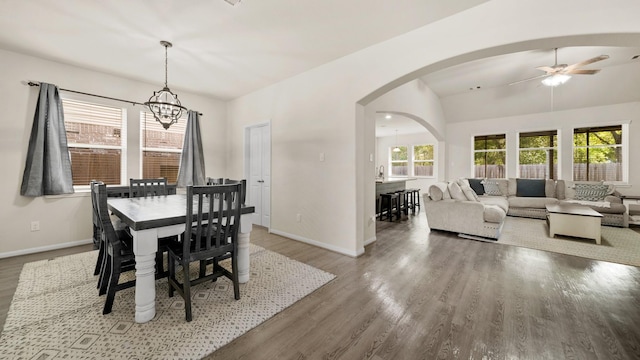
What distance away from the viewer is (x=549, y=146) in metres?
6.46

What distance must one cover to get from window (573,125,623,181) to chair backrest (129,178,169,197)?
9117 millimetres

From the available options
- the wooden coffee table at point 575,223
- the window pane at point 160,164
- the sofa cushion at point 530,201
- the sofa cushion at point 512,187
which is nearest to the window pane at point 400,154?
the sofa cushion at point 512,187

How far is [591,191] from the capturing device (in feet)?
17.7

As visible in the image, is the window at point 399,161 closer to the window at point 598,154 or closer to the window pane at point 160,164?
the window at point 598,154

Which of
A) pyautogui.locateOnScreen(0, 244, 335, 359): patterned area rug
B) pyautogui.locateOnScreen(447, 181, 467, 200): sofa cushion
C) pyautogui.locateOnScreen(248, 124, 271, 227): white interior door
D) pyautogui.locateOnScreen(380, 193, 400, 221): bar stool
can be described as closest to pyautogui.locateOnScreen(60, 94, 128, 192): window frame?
pyautogui.locateOnScreen(0, 244, 335, 359): patterned area rug

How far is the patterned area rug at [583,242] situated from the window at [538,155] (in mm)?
2161

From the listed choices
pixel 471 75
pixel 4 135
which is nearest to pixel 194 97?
pixel 4 135

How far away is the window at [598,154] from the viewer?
564 cm

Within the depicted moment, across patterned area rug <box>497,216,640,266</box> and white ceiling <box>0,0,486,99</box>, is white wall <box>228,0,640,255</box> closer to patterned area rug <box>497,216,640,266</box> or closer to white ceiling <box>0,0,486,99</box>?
white ceiling <box>0,0,486,99</box>

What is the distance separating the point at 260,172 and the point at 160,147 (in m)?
1.92

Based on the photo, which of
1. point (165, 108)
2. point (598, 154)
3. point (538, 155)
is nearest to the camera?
point (165, 108)

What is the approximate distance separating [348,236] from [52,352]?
2.78 metres

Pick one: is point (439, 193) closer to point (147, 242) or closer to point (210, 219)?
point (210, 219)

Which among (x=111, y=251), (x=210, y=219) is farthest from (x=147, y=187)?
(x=210, y=219)
